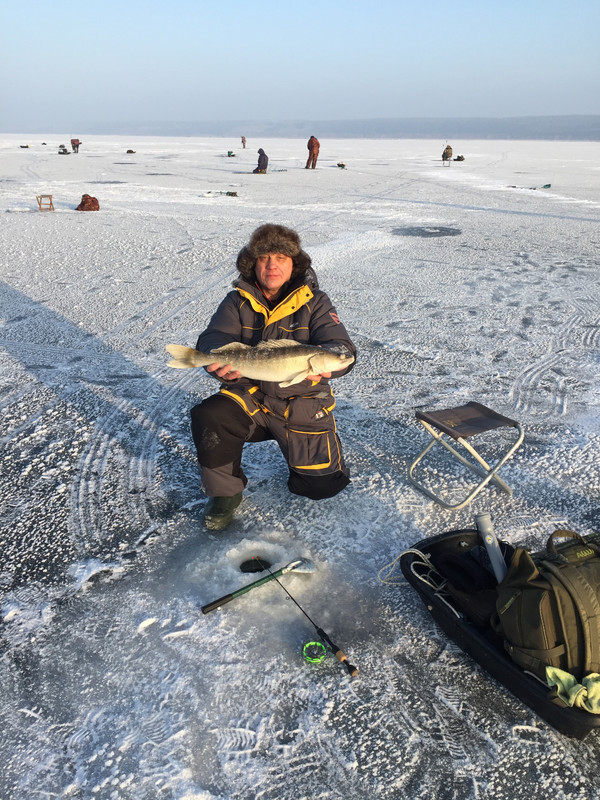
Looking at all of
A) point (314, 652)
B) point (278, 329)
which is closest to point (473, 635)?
point (314, 652)

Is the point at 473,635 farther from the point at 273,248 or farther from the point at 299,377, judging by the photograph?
the point at 273,248

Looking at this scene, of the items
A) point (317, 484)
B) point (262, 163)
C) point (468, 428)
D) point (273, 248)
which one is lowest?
point (317, 484)

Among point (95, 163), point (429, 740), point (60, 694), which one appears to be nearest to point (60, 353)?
point (60, 694)

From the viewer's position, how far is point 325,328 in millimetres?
3488

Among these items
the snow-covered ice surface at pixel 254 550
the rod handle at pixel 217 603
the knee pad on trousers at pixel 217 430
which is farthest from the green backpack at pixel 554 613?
the knee pad on trousers at pixel 217 430

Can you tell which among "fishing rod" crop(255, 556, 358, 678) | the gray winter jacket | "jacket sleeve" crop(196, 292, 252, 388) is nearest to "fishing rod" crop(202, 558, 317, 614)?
"fishing rod" crop(255, 556, 358, 678)

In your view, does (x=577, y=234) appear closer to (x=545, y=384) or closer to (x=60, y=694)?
(x=545, y=384)

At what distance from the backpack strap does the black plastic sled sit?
18 centimetres

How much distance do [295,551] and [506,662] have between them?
130 cm

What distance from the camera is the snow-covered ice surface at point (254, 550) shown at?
2143 millimetres

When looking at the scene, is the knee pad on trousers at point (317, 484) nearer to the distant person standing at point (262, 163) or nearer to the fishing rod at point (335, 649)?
the fishing rod at point (335, 649)

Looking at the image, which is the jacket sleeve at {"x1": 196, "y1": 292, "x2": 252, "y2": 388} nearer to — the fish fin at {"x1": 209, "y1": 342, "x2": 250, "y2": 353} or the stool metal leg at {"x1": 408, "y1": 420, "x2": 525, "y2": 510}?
the fish fin at {"x1": 209, "y1": 342, "x2": 250, "y2": 353}

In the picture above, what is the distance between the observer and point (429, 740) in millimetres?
2217

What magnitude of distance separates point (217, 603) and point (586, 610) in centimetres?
165
